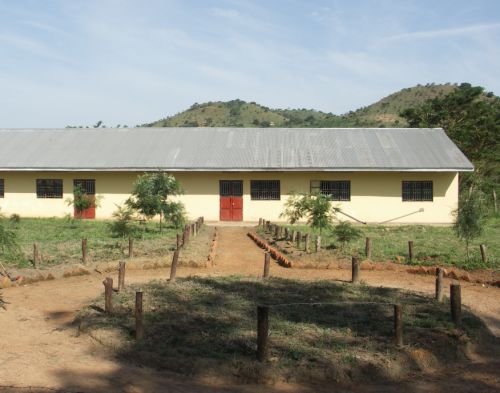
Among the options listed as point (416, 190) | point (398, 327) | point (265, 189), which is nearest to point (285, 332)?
point (398, 327)

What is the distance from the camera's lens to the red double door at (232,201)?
28.1 m

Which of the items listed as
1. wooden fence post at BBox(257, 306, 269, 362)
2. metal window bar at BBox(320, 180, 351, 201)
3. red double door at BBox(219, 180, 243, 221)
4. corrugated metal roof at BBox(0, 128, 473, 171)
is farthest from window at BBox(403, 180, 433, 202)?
wooden fence post at BBox(257, 306, 269, 362)

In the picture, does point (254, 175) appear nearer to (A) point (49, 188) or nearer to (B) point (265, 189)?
(B) point (265, 189)

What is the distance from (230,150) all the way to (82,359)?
2237cm

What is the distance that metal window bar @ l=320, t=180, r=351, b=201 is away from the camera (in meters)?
27.8

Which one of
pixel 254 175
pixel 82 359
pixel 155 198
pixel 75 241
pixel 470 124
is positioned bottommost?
pixel 82 359

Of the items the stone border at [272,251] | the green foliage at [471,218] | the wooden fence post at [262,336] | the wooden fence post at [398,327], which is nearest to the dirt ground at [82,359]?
the wooden fence post at [262,336]

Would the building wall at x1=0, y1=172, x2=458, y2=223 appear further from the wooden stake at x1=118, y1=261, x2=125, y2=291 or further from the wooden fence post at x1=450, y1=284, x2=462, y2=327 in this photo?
the wooden fence post at x1=450, y1=284, x2=462, y2=327

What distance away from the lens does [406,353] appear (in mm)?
8117

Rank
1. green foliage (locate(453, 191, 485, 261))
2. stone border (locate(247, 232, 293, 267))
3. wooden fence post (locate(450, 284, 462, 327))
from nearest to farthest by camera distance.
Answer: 1. wooden fence post (locate(450, 284, 462, 327))
2. green foliage (locate(453, 191, 485, 261))
3. stone border (locate(247, 232, 293, 267))

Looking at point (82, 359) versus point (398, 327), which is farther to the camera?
point (398, 327)

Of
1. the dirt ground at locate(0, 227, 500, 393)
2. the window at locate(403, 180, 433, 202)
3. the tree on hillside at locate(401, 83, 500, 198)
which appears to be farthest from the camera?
the tree on hillside at locate(401, 83, 500, 198)

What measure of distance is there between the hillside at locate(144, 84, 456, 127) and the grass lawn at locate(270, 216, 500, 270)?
152 ft

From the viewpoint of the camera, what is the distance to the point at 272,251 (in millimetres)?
18078
